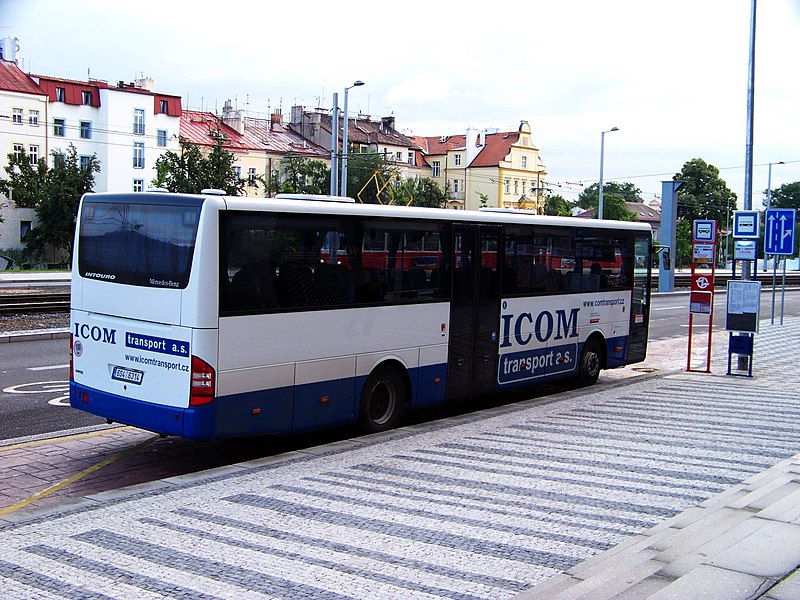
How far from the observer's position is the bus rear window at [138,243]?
8719mm

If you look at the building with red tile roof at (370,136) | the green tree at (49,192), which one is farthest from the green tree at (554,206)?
the green tree at (49,192)

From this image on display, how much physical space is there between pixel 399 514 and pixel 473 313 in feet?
17.8

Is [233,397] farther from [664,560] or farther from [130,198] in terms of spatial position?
[664,560]

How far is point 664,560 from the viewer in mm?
5840

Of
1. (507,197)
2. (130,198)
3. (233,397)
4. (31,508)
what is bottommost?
(31,508)

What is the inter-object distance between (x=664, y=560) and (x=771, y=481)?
116 inches

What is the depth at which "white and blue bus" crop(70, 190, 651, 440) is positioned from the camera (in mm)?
8672

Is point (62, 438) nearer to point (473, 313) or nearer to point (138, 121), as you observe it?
point (473, 313)

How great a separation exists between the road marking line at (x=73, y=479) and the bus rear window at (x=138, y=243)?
1.88 m

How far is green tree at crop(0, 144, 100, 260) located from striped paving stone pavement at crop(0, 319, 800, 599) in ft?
182

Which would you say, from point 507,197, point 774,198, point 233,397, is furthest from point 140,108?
point 774,198

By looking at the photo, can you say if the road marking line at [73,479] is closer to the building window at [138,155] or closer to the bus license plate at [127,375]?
the bus license plate at [127,375]

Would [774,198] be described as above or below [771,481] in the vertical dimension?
above

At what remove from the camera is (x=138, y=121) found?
72438 millimetres
